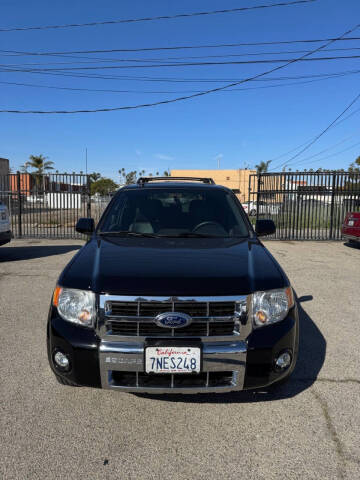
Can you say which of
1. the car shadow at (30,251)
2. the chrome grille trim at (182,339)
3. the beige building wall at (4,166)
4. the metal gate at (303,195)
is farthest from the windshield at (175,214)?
the beige building wall at (4,166)

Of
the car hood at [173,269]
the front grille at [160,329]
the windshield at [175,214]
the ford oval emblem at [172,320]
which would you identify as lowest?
the front grille at [160,329]

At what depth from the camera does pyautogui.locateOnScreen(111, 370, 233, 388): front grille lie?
2330 millimetres

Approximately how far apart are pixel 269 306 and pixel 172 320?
67 cm

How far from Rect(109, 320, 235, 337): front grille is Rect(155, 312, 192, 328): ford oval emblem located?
4 cm

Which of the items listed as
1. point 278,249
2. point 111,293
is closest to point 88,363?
point 111,293

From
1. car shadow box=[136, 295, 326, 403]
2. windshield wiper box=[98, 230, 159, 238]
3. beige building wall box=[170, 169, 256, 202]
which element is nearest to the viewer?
car shadow box=[136, 295, 326, 403]

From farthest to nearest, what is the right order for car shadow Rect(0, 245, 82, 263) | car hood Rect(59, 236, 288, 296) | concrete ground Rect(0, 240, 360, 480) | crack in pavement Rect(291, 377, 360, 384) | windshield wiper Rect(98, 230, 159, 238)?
1. car shadow Rect(0, 245, 82, 263)
2. windshield wiper Rect(98, 230, 159, 238)
3. crack in pavement Rect(291, 377, 360, 384)
4. car hood Rect(59, 236, 288, 296)
5. concrete ground Rect(0, 240, 360, 480)

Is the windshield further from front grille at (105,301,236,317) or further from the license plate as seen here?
the license plate

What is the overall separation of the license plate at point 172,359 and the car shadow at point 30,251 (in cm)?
794

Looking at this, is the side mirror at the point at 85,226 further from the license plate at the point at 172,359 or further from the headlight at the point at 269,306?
the headlight at the point at 269,306

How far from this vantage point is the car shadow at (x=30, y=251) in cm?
968

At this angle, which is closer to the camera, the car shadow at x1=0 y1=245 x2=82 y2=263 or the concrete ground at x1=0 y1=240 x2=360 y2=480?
the concrete ground at x1=0 y1=240 x2=360 y2=480

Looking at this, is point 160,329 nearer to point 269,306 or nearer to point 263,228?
point 269,306

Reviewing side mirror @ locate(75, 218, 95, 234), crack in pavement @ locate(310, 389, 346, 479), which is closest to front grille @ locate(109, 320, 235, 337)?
crack in pavement @ locate(310, 389, 346, 479)
